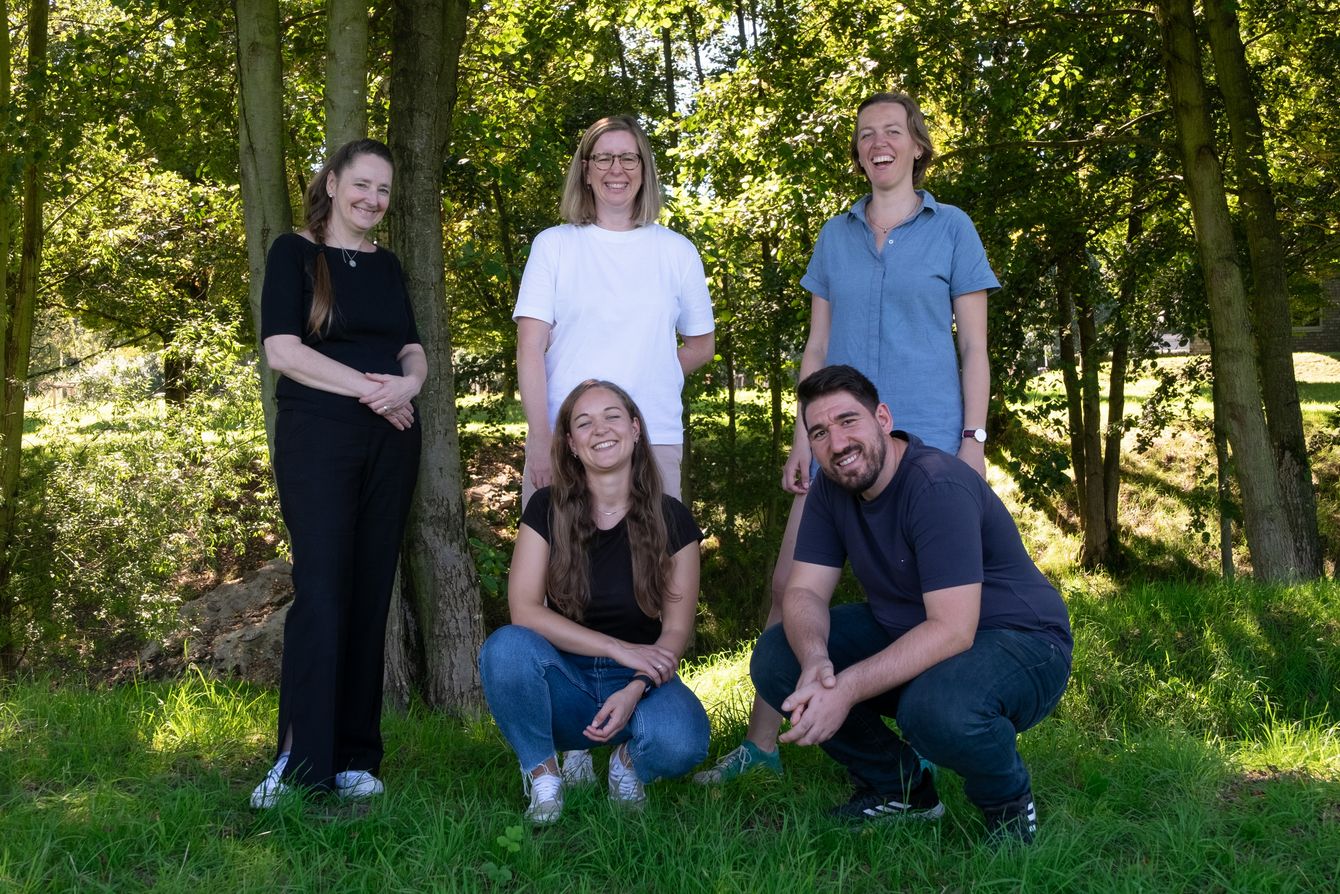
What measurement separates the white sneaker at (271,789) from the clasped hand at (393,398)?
109 cm

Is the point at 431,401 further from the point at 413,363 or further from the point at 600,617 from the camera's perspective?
the point at 600,617

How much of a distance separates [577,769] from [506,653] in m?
0.52

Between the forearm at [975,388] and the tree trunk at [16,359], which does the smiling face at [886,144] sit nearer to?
the forearm at [975,388]

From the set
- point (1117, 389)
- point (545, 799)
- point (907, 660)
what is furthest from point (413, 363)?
point (1117, 389)

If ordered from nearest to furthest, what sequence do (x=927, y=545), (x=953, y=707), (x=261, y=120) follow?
(x=953, y=707) → (x=927, y=545) → (x=261, y=120)

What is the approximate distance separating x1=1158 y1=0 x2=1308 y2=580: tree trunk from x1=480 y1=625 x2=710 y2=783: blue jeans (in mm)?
A: 6822

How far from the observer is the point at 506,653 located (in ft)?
11.5

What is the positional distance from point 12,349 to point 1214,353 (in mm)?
11107

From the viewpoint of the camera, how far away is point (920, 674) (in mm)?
3197

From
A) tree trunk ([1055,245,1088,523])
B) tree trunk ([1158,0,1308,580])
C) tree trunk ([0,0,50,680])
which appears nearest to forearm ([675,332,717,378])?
tree trunk ([1158,0,1308,580])

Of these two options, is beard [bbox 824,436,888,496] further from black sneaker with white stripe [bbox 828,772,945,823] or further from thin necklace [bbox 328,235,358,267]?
thin necklace [bbox 328,235,358,267]

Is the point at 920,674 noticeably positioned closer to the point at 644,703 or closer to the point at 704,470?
the point at 644,703

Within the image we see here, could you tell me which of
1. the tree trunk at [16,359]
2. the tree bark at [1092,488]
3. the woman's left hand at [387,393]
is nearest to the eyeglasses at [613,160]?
the woman's left hand at [387,393]

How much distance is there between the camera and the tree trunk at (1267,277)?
9531 mm
